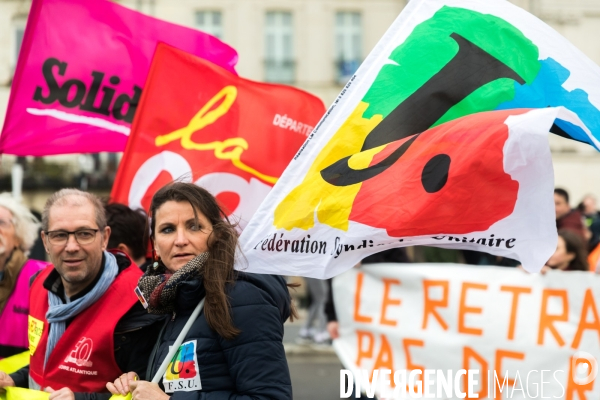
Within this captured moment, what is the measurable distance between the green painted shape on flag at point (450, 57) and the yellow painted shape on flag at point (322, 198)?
0.20 metres

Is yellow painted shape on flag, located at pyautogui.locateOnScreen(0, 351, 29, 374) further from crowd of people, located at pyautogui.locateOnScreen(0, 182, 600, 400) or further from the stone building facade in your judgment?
the stone building facade

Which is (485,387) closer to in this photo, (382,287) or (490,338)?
(490,338)

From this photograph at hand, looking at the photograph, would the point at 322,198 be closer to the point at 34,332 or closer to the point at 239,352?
the point at 239,352

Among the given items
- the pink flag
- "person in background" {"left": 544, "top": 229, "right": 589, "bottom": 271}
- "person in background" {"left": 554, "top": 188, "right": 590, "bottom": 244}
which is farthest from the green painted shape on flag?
"person in background" {"left": 554, "top": 188, "right": 590, "bottom": 244}

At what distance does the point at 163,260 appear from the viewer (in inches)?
125

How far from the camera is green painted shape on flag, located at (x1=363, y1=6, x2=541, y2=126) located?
3471 mm

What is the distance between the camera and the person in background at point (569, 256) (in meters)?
5.68

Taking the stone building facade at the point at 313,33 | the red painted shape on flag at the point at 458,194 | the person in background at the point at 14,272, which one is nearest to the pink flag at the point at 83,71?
the person in background at the point at 14,272

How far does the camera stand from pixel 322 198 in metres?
3.27

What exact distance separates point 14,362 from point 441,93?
A: 2.22 meters

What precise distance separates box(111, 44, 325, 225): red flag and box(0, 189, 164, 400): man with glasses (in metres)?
1.56

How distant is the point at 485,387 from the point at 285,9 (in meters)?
24.3

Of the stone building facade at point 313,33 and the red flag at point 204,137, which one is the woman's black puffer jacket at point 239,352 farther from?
the stone building facade at point 313,33

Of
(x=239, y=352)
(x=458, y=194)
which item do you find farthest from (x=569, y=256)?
(x=239, y=352)
